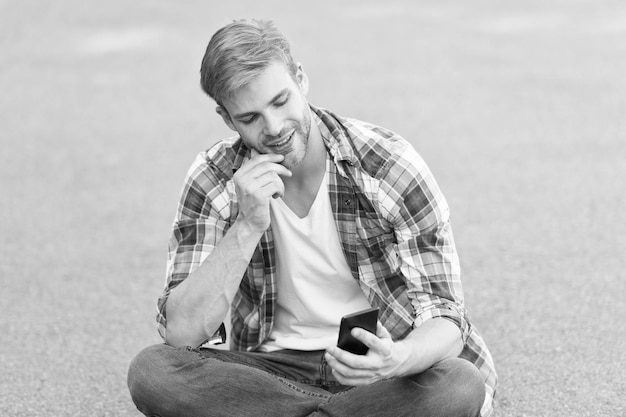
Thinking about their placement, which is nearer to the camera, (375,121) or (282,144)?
(282,144)

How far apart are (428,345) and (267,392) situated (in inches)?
21.6

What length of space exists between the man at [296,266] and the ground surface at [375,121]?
76 cm

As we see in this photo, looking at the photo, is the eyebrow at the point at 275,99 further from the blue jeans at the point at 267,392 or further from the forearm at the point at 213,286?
the blue jeans at the point at 267,392

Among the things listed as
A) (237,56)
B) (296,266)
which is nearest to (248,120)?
(237,56)

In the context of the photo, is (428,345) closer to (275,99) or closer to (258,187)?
(258,187)

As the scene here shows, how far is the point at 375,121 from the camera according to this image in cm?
772

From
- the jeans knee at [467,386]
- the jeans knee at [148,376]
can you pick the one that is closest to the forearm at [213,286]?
the jeans knee at [148,376]

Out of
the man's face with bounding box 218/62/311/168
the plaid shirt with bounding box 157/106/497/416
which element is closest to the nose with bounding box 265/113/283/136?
the man's face with bounding box 218/62/311/168

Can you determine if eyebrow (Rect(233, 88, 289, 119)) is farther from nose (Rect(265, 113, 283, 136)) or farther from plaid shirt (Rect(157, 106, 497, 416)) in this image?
plaid shirt (Rect(157, 106, 497, 416))

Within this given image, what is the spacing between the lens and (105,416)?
13.0 ft

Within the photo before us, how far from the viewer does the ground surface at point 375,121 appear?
437 centimetres

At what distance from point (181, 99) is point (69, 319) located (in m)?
4.30

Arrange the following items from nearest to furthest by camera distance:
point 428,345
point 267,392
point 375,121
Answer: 1. point 428,345
2. point 267,392
3. point 375,121

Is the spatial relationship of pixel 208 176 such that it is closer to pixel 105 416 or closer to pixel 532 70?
pixel 105 416
